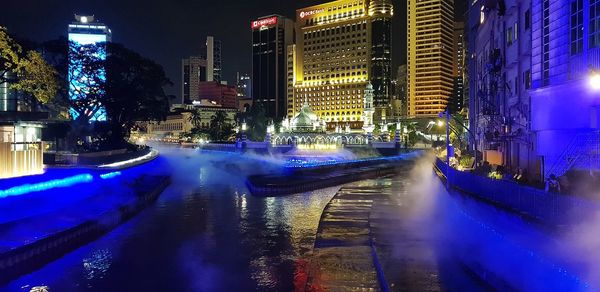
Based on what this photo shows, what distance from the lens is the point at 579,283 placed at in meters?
12.7

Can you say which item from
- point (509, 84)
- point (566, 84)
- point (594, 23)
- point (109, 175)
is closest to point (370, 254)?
point (566, 84)

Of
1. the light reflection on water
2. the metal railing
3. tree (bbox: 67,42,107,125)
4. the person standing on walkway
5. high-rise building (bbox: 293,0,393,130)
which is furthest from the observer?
high-rise building (bbox: 293,0,393,130)

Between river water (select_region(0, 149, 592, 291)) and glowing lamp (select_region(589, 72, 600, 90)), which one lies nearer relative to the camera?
river water (select_region(0, 149, 592, 291))

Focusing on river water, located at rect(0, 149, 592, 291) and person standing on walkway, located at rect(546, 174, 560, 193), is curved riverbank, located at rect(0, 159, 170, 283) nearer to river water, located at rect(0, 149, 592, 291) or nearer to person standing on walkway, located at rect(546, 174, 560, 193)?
river water, located at rect(0, 149, 592, 291)

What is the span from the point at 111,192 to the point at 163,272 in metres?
16.8

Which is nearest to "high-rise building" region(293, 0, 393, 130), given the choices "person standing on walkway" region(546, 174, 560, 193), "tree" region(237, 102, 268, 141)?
"tree" region(237, 102, 268, 141)

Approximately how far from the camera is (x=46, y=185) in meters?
27.1

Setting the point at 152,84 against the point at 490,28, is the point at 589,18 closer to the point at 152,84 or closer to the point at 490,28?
the point at 490,28

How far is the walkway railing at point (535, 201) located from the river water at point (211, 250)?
1.50 metres

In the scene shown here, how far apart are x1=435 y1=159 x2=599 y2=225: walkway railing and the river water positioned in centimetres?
150

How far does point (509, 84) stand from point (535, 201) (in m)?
20.8

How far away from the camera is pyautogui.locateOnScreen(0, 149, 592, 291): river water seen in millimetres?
15539

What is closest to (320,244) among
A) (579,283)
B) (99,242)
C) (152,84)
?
(579,283)

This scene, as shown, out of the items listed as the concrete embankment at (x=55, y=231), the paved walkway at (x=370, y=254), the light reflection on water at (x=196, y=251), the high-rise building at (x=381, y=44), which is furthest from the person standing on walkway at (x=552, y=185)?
the high-rise building at (x=381, y=44)
